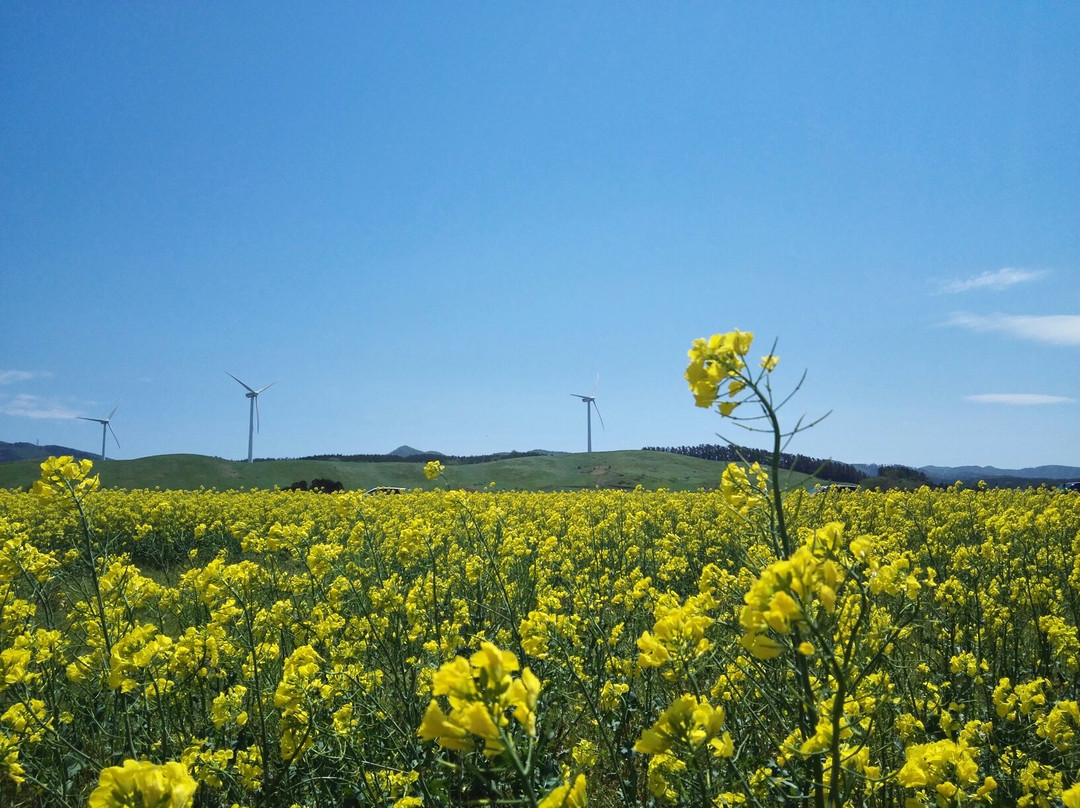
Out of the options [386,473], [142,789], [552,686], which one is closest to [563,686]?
[552,686]

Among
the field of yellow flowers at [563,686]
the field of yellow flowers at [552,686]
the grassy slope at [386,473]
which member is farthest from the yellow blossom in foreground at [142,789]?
the grassy slope at [386,473]

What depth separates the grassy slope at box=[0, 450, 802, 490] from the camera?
118 feet

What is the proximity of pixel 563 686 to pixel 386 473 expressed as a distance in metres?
39.8

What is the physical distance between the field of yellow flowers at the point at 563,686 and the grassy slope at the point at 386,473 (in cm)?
2732

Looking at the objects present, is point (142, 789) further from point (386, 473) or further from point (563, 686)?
point (386, 473)

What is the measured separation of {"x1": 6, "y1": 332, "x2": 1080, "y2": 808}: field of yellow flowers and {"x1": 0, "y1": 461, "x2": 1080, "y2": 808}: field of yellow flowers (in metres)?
0.02

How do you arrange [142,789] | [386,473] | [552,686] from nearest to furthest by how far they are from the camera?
[142,789], [552,686], [386,473]

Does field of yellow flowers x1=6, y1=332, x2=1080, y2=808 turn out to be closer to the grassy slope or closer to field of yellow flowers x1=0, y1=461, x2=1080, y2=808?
field of yellow flowers x1=0, y1=461, x2=1080, y2=808

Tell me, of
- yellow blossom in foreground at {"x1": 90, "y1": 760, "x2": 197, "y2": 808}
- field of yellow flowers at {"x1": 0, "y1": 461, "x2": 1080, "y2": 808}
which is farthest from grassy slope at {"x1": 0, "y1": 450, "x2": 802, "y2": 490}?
yellow blossom in foreground at {"x1": 90, "y1": 760, "x2": 197, "y2": 808}

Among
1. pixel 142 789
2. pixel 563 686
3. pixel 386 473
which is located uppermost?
pixel 386 473

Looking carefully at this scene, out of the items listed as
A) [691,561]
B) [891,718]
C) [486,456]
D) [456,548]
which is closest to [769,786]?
[891,718]

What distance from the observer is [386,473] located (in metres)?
42.6

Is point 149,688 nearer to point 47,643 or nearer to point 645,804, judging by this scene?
point 47,643

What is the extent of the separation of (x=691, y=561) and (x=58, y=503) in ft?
25.6
